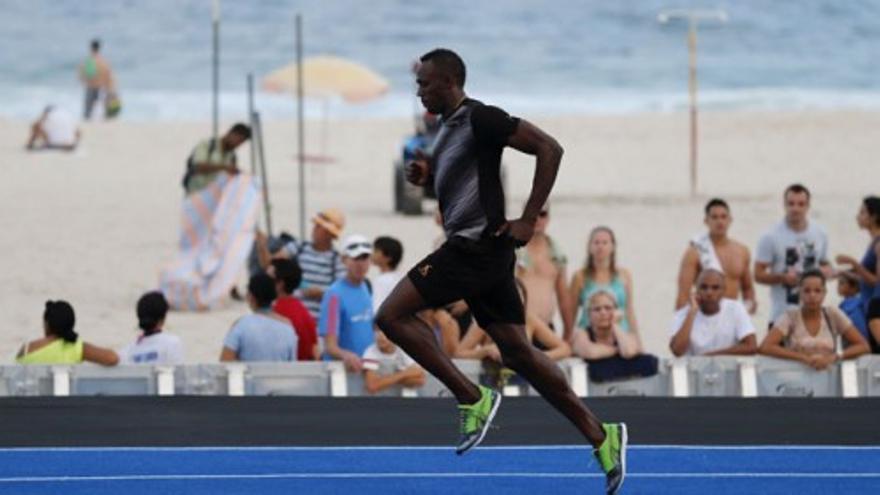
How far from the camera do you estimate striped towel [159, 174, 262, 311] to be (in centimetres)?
1808

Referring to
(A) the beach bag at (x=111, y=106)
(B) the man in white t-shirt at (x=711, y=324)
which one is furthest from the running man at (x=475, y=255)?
(A) the beach bag at (x=111, y=106)

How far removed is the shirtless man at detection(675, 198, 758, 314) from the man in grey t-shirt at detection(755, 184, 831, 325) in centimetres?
18

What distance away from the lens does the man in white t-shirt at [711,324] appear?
42.8 ft

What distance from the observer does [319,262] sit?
14.6 m

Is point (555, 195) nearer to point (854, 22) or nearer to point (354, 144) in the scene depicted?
point (354, 144)

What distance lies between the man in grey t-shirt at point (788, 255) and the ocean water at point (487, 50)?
31382 mm

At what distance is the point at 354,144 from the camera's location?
3638cm
